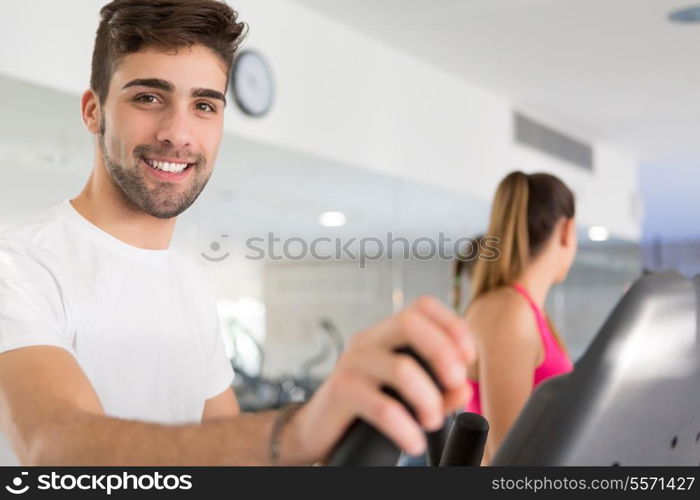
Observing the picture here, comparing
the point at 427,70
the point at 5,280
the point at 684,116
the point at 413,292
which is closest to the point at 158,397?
the point at 5,280

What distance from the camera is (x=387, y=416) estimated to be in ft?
1.28

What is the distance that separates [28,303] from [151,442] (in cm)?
44

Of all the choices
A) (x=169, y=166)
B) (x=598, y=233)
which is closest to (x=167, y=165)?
(x=169, y=166)

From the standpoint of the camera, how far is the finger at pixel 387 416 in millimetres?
390

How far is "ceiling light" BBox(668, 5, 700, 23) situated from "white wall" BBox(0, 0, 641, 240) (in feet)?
4.18

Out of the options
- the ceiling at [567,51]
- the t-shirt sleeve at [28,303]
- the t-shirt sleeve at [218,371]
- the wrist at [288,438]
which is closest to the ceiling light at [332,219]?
the ceiling at [567,51]

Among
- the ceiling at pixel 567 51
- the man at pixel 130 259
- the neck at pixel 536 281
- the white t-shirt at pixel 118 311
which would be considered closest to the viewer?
the man at pixel 130 259

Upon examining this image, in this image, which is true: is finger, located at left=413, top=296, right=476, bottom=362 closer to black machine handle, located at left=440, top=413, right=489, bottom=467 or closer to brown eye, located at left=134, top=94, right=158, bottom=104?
black machine handle, located at left=440, top=413, right=489, bottom=467

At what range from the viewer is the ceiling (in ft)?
13.8

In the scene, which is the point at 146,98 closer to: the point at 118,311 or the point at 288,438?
the point at 118,311

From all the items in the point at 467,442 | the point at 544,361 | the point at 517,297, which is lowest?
the point at 467,442

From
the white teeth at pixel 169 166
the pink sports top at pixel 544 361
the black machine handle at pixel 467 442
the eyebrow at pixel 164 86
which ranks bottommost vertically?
the black machine handle at pixel 467 442

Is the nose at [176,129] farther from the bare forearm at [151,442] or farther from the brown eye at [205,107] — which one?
the bare forearm at [151,442]

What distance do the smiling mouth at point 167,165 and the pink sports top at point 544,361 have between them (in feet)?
3.16
